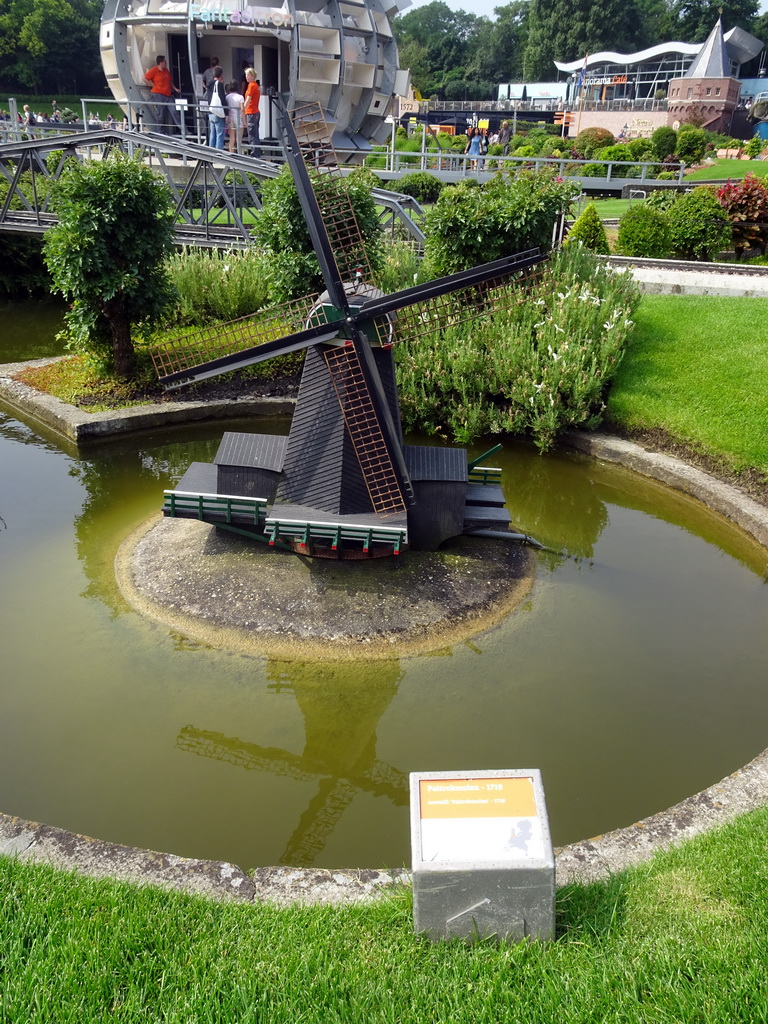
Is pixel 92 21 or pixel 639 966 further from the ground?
pixel 92 21

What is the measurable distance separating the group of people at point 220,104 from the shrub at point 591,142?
23720 mm

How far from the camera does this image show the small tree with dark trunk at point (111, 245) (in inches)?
568

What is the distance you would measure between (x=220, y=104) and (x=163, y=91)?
374 cm

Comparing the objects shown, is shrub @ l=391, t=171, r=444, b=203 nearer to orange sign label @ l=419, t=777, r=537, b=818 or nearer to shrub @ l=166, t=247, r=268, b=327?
shrub @ l=166, t=247, r=268, b=327

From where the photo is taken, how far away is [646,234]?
2092cm

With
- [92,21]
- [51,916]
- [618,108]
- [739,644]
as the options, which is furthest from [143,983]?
[92,21]

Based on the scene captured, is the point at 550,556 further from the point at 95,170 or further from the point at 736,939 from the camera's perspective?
the point at 95,170

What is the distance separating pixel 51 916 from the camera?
193 inches

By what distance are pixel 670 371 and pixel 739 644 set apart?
290 inches

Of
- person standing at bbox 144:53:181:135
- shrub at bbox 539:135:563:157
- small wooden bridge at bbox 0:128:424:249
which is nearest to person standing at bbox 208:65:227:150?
person standing at bbox 144:53:181:135

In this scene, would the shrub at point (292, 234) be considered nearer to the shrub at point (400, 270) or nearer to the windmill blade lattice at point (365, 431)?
the shrub at point (400, 270)

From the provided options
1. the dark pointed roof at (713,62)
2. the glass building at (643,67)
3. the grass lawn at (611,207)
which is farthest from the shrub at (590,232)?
the glass building at (643,67)

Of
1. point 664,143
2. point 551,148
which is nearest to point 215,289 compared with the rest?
point 664,143

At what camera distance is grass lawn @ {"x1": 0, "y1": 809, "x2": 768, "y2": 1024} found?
14.0 feet
